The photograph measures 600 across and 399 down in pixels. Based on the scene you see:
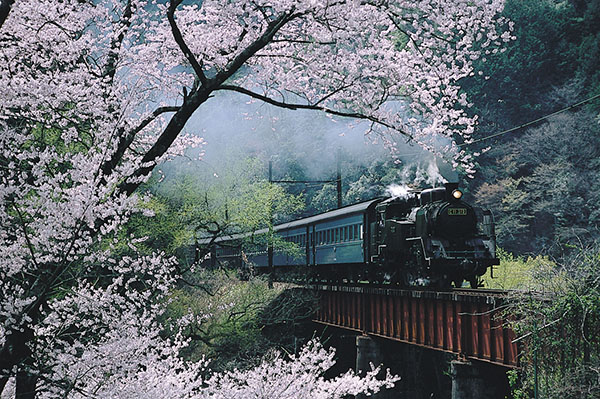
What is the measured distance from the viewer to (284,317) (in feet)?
75.7

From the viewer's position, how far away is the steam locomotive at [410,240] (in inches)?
607

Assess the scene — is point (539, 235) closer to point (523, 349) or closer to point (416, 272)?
point (416, 272)

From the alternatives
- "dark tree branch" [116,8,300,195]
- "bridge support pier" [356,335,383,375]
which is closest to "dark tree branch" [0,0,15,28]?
"dark tree branch" [116,8,300,195]

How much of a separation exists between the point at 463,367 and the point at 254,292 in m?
10.9

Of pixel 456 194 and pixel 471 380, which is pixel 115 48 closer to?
pixel 471 380

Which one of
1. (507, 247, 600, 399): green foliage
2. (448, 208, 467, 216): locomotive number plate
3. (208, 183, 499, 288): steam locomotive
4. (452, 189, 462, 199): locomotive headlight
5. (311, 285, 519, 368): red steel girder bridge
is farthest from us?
(452, 189, 462, 199): locomotive headlight

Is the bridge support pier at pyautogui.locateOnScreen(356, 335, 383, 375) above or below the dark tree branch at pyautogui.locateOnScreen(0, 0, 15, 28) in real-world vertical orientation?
below

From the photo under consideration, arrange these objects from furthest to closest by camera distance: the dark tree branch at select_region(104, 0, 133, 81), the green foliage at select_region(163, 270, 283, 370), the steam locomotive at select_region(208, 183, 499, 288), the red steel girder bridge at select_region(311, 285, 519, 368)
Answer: the green foliage at select_region(163, 270, 283, 370) < the steam locomotive at select_region(208, 183, 499, 288) < the red steel girder bridge at select_region(311, 285, 519, 368) < the dark tree branch at select_region(104, 0, 133, 81)

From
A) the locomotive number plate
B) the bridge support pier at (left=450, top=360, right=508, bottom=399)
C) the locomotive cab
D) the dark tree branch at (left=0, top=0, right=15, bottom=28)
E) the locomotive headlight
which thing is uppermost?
the locomotive headlight

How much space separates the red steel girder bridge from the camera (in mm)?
11844

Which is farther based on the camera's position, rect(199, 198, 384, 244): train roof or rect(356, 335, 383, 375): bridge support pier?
rect(199, 198, 384, 244): train roof

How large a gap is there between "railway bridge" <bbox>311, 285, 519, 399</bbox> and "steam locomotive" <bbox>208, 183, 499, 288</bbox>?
0.68 metres

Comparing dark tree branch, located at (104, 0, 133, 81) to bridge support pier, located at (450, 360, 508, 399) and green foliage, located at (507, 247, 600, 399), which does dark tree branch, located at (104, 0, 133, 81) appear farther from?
bridge support pier, located at (450, 360, 508, 399)

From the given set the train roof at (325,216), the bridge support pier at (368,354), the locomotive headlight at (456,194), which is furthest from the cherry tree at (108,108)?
the train roof at (325,216)
